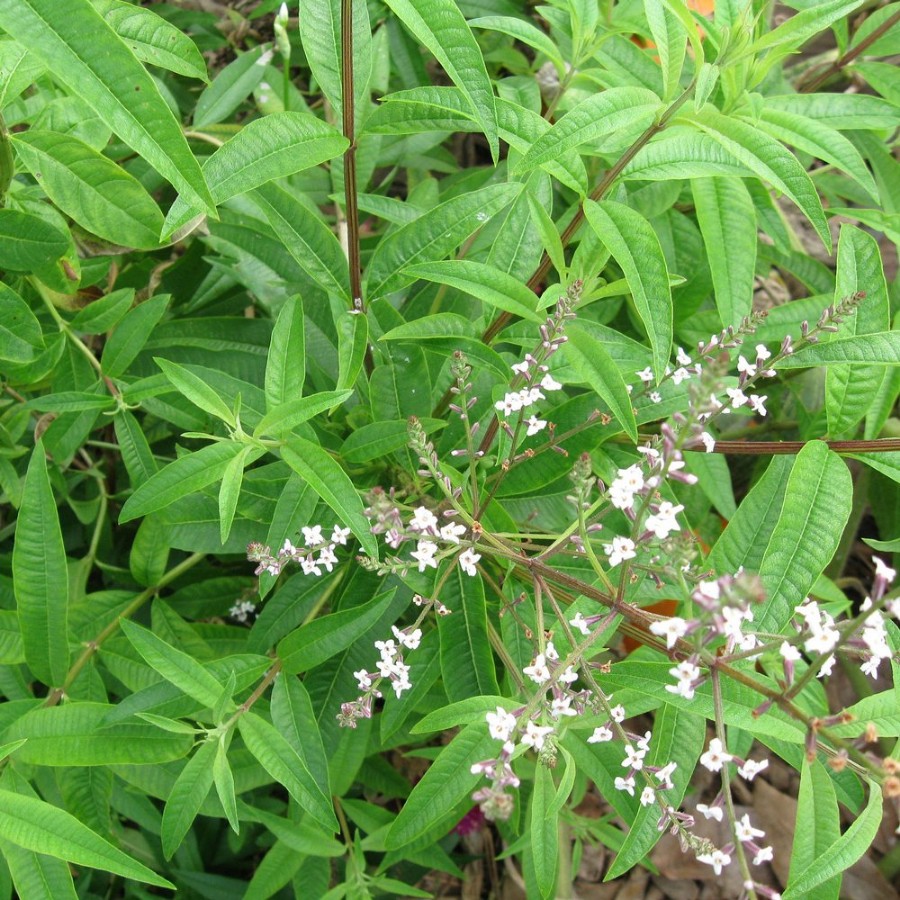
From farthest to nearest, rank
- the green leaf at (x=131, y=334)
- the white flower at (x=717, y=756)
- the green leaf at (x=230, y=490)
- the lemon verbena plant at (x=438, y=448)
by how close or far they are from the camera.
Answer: the green leaf at (x=131, y=334) → the green leaf at (x=230, y=490) → the lemon verbena plant at (x=438, y=448) → the white flower at (x=717, y=756)

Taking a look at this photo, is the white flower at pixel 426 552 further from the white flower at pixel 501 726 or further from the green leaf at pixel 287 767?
the green leaf at pixel 287 767

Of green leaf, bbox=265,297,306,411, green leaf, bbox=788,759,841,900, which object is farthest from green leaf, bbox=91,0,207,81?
green leaf, bbox=788,759,841,900

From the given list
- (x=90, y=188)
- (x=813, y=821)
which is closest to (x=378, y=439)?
(x=90, y=188)

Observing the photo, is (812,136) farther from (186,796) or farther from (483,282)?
(186,796)

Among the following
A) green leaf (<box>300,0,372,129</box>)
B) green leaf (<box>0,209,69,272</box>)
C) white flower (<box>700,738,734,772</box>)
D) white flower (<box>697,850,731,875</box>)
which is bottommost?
white flower (<box>697,850,731,875</box>)

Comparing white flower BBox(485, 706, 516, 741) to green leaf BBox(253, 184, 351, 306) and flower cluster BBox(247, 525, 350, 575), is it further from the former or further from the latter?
green leaf BBox(253, 184, 351, 306)

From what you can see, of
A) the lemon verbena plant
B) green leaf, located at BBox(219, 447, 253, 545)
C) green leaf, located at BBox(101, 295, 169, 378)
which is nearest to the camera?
the lemon verbena plant

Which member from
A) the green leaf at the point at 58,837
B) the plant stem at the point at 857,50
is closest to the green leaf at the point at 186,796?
the green leaf at the point at 58,837
